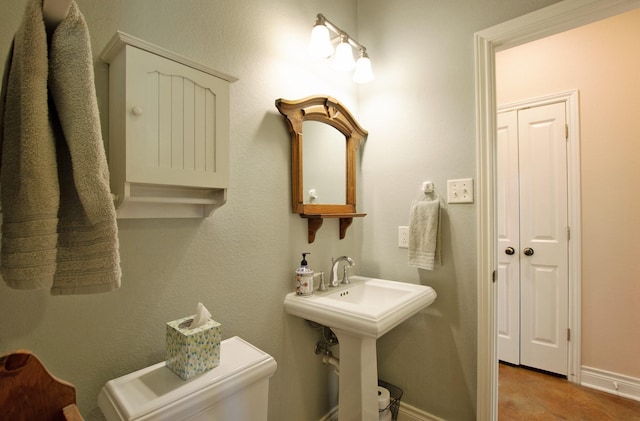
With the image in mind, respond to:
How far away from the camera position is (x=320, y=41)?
1.46m

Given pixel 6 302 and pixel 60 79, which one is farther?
pixel 6 302

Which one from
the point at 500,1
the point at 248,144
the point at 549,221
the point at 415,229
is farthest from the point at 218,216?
the point at 549,221

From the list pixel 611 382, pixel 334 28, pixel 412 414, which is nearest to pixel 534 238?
pixel 611 382

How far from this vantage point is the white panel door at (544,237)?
85.3 inches

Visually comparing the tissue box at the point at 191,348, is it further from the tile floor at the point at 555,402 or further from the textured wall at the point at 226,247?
the tile floor at the point at 555,402

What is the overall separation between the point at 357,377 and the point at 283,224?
0.74 meters

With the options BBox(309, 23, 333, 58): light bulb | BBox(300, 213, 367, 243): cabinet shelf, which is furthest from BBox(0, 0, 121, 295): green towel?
BBox(309, 23, 333, 58): light bulb

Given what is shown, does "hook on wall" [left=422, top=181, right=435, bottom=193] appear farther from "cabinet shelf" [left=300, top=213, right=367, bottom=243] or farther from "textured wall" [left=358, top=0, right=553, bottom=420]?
"cabinet shelf" [left=300, top=213, right=367, bottom=243]

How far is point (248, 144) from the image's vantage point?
128 cm

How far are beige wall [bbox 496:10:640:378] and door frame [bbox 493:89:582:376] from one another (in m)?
0.03

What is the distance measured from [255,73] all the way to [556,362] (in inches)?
110

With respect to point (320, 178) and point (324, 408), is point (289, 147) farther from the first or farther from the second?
point (324, 408)

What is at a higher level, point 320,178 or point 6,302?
point 320,178

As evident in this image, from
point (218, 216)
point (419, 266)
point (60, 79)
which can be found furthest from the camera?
point (419, 266)
